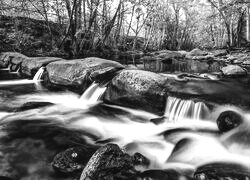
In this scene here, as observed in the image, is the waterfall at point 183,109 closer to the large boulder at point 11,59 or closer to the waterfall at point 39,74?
the waterfall at point 39,74

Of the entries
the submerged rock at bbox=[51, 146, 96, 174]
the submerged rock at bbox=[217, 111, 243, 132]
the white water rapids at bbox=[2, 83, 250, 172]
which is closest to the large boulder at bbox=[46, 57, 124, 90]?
the white water rapids at bbox=[2, 83, 250, 172]

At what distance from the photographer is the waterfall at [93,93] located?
624 cm

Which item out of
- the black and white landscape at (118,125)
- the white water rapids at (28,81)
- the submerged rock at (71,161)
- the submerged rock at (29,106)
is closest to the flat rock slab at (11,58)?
the black and white landscape at (118,125)

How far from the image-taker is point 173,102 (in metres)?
4.98

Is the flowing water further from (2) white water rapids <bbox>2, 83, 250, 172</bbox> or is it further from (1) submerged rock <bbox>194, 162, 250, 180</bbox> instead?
(1) submerged rock <bbox>194, 162, 250, 180</bbox>

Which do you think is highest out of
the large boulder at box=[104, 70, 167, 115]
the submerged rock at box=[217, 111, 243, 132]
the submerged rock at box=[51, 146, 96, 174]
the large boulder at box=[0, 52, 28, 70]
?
the large boulder at box=[0, 52, 28, 70]

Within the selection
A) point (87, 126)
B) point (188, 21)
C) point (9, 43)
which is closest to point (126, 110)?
point (87, 126)

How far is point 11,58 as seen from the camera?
11602mm

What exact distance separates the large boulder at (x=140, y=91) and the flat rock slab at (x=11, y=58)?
7.32 meters

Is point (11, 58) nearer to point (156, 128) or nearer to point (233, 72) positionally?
point (156, 128)

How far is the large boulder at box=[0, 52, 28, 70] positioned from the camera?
10852 millimetres

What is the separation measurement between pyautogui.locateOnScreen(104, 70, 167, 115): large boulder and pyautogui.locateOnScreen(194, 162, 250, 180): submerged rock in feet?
7.05

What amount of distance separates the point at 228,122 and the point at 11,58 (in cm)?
1150

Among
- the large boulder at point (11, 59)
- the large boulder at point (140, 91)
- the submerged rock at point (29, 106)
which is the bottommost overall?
the submerged rock at point (29, 106)
